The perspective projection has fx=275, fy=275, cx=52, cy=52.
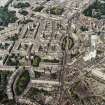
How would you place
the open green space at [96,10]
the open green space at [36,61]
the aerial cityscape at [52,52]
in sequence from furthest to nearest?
the open green space at [96,10] → the open green space at [36,61] → the aerial cityscape at [52,52]

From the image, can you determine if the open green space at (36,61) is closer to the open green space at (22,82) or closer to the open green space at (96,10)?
the open green space at (22,82)

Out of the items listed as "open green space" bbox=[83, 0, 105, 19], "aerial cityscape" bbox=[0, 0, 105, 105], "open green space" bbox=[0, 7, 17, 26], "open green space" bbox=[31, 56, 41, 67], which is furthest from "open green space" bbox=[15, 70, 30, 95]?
"open green space" bbox=[83, 0, 105, 19]

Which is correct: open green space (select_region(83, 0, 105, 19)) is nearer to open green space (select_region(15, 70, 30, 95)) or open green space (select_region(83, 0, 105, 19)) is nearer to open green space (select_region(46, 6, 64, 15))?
open green space (select_region(46, 6, 64, 15))

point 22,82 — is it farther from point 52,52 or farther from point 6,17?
point 6,17

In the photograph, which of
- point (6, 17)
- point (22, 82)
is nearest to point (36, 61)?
point (22, 82)

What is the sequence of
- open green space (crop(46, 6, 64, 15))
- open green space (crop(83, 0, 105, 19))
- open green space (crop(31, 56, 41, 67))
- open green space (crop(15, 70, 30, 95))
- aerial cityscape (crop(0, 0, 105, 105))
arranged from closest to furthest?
1. aerial cityscape (crop(0, 0, 105, 105))
2. open green space (crop(15, 70, 30, 95))
3. open green space (crop(31, 56, 41, 67))
4. open green space (crop(83, 0, 105, 19))
5. open green space (crop(46, 6, 64, 15))

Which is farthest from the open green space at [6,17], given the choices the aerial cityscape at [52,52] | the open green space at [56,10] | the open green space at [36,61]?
the open green space at [36,61]

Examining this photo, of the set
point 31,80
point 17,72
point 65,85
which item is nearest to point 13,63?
point 17,72

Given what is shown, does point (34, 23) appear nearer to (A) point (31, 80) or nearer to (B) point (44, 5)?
(B) point (44, 5)
